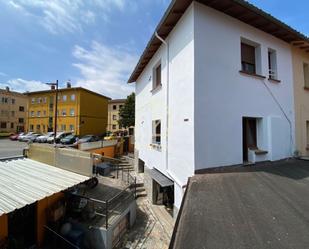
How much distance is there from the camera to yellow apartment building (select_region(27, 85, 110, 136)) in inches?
1331

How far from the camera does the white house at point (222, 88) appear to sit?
17.1 ft

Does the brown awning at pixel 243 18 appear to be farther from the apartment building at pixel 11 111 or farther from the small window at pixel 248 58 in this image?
the apartment building at pixel 11 111

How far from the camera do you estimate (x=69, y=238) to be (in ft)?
23.0

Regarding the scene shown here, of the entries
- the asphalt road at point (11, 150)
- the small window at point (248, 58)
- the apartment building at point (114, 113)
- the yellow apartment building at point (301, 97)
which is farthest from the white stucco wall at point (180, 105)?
the apartment building at point (114, 113)

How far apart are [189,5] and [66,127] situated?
35.0 metres

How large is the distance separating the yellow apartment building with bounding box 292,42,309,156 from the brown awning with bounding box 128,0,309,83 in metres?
0.26

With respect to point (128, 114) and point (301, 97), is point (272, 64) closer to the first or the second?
point (301, 97)

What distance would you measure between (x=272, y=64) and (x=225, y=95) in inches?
130

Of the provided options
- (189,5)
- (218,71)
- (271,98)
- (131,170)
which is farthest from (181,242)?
(131,170)

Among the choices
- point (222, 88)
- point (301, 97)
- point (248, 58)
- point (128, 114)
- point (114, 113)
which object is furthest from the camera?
point (114, 113)

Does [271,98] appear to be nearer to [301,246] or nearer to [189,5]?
[189,5]

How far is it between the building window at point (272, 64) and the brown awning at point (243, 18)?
673 millimetres

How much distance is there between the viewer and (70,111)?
113ft

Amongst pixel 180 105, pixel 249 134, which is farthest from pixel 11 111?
pixel 249 134
